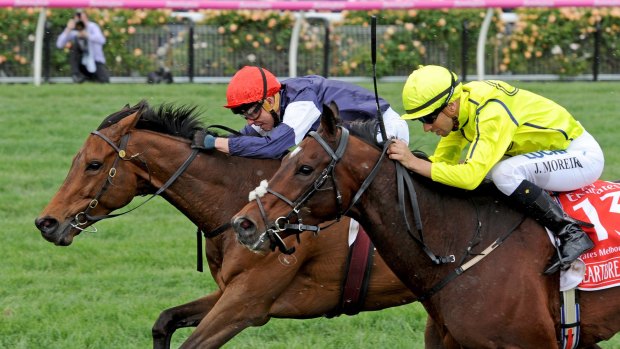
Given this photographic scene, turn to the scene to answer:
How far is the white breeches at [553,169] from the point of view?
4.90 meters

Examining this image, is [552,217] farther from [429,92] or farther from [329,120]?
[329,120]

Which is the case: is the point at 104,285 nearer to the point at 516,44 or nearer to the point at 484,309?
the point at 484,309

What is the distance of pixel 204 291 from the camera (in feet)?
26.0

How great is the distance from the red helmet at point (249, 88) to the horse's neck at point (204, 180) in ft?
1.13

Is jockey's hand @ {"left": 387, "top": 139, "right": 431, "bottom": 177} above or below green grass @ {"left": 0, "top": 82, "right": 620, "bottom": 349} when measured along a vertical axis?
above

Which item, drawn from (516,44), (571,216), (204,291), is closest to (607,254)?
(571,216)

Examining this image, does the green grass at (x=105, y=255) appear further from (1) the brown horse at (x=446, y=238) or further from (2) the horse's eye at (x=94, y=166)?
(1) the brown horse at (x=446, y=238)

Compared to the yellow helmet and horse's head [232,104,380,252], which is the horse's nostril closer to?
horse's head [232,104,380,252]

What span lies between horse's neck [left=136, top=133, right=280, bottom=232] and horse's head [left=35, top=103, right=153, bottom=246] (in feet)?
0.41

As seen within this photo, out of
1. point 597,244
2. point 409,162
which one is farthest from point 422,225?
point 597,244

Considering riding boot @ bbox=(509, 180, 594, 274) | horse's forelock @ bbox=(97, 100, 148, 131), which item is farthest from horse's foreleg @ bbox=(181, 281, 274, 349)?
riding boot @ bbox=(509, 180, 594, 274)

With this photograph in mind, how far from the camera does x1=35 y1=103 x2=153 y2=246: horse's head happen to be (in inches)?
220

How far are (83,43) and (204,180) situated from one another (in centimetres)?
879

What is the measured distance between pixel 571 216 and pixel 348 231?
1189 millimetres
